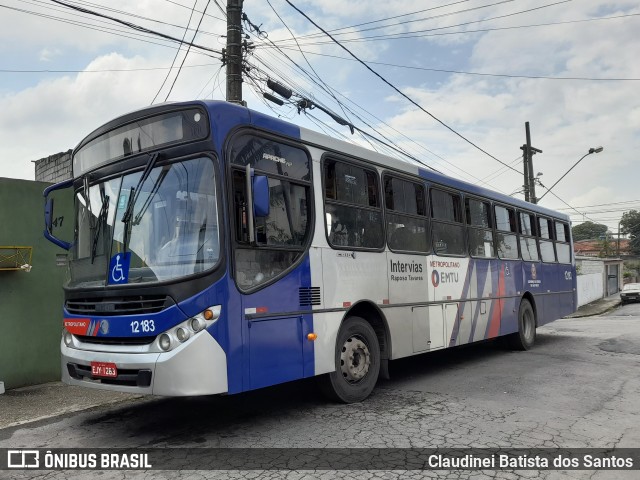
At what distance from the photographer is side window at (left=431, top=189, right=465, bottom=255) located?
8.30m

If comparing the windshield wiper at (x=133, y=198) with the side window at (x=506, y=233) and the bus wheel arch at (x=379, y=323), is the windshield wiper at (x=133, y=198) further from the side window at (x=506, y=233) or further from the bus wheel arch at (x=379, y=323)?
the side window at (x=506, y=233)

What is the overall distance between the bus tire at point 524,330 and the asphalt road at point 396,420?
2.56 m

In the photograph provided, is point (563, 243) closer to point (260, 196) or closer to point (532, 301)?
point (532, 301)

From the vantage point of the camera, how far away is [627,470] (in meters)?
4.22

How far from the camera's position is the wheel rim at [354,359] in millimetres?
6262

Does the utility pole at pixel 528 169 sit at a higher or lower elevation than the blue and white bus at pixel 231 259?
higher

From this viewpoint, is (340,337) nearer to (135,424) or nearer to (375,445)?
(375,445)

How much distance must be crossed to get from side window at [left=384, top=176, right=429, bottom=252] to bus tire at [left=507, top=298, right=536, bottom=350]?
13.6ft

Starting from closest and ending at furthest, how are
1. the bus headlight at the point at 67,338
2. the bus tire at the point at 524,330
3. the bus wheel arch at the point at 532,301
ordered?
the bus headlight at the point at 67,338, the bus tire at the point at 524,330, the bus wheel arch at the point at 532,301

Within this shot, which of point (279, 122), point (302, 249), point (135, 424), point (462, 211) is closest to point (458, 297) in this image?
point (462, 211)

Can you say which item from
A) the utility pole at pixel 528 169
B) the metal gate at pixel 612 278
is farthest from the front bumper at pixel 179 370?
the metal gate at pixel 612 278

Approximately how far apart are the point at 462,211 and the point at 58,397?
675cm

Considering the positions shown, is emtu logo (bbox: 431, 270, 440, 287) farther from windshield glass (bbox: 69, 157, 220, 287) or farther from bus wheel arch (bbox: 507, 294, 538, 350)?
windshield glass (bbox: 69, 157, 220, 287)

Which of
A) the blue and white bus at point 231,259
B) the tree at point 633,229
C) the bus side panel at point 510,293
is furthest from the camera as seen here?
the tree at point 633,229
